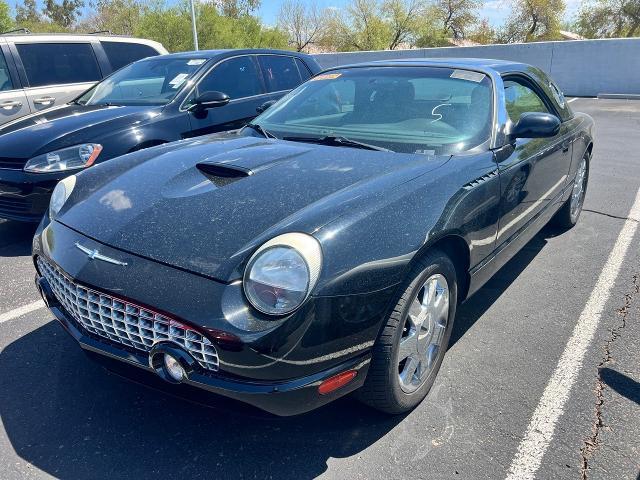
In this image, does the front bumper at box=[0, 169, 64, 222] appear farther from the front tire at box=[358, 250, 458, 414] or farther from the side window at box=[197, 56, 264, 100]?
the front tire at box=[358, 250, 458, 414]

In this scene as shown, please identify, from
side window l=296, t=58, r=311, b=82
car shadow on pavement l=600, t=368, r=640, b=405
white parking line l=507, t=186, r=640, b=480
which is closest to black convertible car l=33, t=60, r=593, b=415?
white parking line l=507, t=186, r=640, b=480

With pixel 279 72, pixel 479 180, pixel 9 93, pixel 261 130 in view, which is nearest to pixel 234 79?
pixel 279 72

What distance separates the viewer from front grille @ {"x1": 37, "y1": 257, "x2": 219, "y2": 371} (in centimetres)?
185

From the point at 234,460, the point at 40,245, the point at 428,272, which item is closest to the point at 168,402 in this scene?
the point at 234,460

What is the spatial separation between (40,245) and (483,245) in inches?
86.9

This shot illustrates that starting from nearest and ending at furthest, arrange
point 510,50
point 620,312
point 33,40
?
point 620,312
point 33,40
point 510,50

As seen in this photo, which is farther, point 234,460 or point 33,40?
point 33,40

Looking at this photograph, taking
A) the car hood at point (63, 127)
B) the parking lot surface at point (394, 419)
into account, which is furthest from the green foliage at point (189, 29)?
the parking lot surface at point (394, 419)

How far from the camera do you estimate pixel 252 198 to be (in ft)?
7.47

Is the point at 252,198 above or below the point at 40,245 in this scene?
above

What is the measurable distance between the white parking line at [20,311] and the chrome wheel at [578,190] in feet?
14.4

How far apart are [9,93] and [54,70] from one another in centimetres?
71

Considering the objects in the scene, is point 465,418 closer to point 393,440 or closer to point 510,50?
point 393,440

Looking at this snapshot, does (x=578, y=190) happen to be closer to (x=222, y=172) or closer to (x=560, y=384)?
(x=560, y=384)
